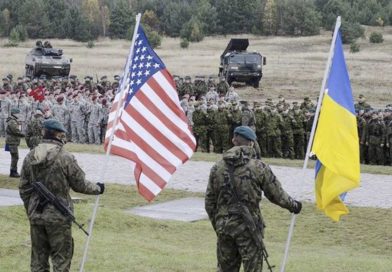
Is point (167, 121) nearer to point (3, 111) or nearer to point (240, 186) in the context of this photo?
point (240, 186)

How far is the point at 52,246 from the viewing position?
31.1ft

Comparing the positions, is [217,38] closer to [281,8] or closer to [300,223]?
[281,8]

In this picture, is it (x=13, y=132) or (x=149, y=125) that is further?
(x=13, y=132)

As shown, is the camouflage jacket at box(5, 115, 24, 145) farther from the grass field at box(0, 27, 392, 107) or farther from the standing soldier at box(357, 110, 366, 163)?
the grass field at box(0, 27, 392, 107)

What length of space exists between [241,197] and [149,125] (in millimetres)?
2135

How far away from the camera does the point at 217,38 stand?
88250 millimetres

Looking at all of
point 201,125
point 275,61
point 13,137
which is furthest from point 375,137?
point 275,61

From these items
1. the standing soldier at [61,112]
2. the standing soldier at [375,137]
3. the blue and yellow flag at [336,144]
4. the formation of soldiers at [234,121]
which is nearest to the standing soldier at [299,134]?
the formation of soldiers at [234,121]

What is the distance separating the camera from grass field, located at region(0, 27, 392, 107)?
53844 mm

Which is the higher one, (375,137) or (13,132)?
(13,132)

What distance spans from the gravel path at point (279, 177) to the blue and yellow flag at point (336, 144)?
738cm

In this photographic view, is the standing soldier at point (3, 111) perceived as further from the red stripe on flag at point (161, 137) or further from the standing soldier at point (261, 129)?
the red stripe on flag at point (161, 137)

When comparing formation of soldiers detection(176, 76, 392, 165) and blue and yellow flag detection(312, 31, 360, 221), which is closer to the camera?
blue and yellow flag detection(312, 31, 360, 221)

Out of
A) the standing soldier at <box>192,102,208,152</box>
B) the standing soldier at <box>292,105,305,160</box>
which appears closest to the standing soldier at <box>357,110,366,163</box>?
the standing soldier at <box>292,105,305,160</box>
